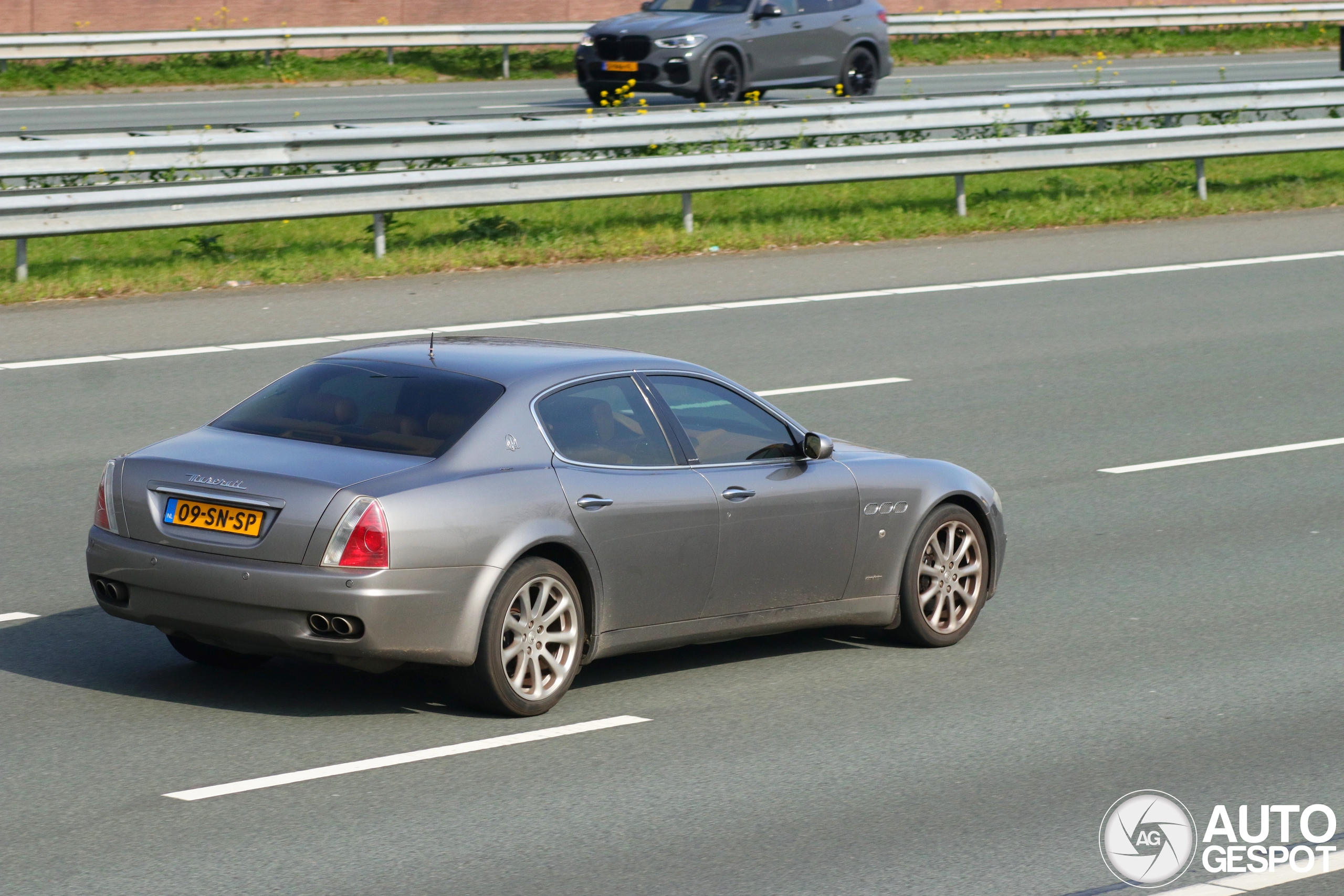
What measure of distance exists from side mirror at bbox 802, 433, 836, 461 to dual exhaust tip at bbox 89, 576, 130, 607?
271cm

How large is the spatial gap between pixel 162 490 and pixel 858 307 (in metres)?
10.1

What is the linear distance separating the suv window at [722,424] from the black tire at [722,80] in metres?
18.4

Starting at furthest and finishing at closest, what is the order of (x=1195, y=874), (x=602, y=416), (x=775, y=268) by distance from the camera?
(x=775, y=268) → (x=602, y=416) → (x=1195, y=874)

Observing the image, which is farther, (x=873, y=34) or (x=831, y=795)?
(x=873, y=34)

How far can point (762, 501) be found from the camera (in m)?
7.69

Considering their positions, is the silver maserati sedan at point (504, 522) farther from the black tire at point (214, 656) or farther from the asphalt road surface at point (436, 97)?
the asphalt road surface at point (436, 97)

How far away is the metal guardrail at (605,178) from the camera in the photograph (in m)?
15.8

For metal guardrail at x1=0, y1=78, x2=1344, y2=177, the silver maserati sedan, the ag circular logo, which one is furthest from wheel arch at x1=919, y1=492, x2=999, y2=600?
metal guardrail at x1=0, y1=78, x2=1344, y2=177

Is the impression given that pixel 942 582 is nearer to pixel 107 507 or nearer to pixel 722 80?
pixel 107 507

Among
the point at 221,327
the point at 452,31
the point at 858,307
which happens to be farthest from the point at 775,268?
the point at 452,31

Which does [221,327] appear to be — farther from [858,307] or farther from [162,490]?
[162,490]

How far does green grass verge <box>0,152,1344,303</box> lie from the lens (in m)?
16.7

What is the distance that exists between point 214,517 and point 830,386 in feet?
23.8

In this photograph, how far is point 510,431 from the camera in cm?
704
